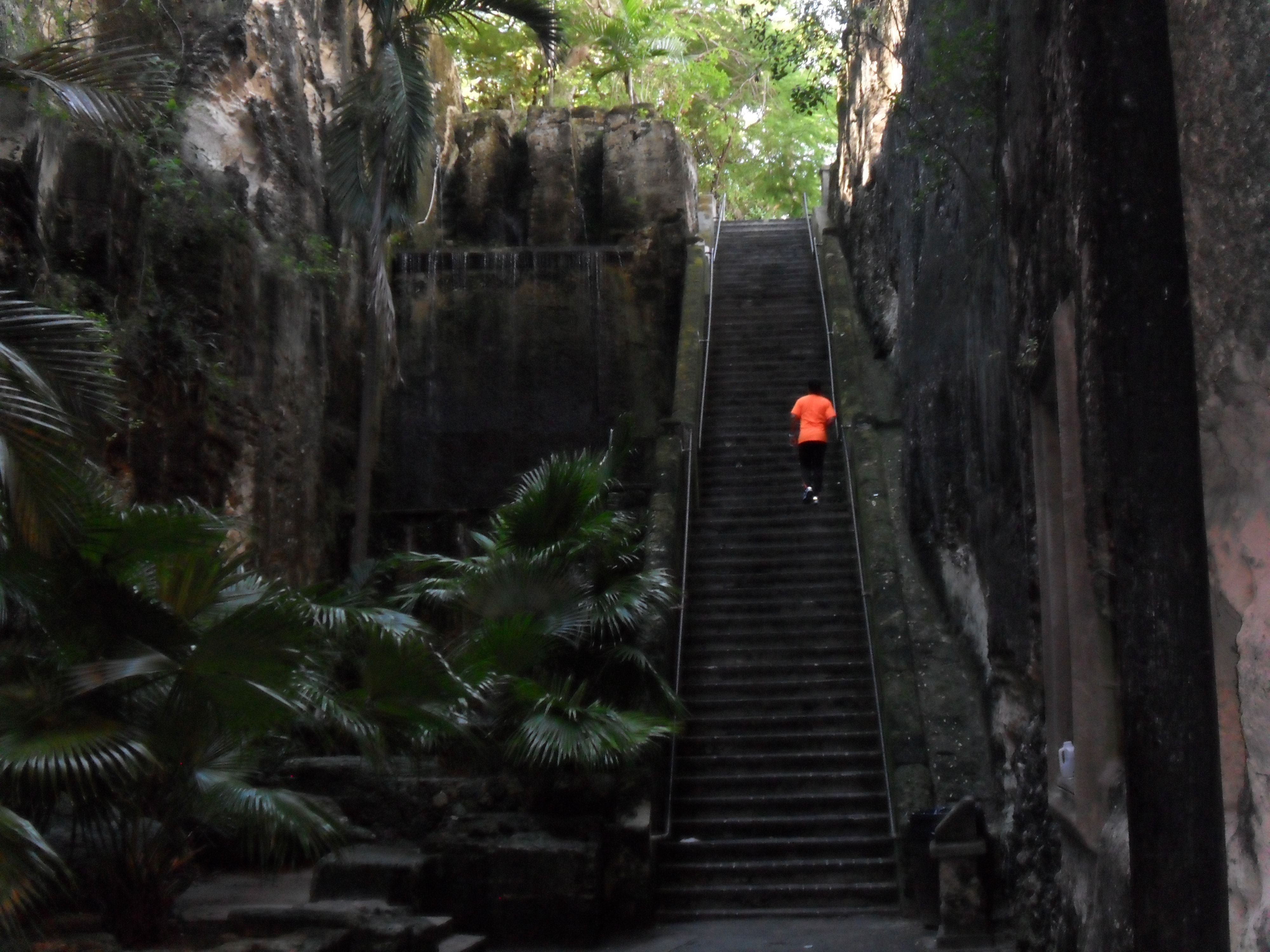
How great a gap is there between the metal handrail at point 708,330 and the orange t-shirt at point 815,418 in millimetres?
1700

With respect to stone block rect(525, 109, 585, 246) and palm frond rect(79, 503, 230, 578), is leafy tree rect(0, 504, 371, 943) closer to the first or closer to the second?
palm frond rect(79, 503, 230, 578)

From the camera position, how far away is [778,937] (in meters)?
7.78

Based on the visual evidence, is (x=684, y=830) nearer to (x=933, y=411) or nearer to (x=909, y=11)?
(x=933, y=411)

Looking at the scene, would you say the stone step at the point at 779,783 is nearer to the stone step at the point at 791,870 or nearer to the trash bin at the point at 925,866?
the stone step at the point at 791,870

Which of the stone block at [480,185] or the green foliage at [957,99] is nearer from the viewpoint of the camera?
the green foliage at [957,99]

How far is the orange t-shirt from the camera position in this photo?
1230 centimetres

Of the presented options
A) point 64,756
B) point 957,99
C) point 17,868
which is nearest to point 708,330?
point 957,99

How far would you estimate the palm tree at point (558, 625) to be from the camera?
26.0 feet

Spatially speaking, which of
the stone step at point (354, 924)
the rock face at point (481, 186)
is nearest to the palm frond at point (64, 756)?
the stone step at point (354, 924)

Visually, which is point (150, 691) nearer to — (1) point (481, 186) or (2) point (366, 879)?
(2) point (366, 879)

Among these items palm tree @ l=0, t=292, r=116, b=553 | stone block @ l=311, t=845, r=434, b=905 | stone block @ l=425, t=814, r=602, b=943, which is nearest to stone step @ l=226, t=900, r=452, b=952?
stone block @ l=311, t=845, r=434, b=905

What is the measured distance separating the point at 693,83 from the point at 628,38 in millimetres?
4306

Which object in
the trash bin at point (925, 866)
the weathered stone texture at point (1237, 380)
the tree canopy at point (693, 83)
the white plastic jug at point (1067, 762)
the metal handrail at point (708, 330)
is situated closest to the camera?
the weathered stone texture at point (1237, 380)

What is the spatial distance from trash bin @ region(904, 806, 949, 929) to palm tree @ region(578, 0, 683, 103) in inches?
752
